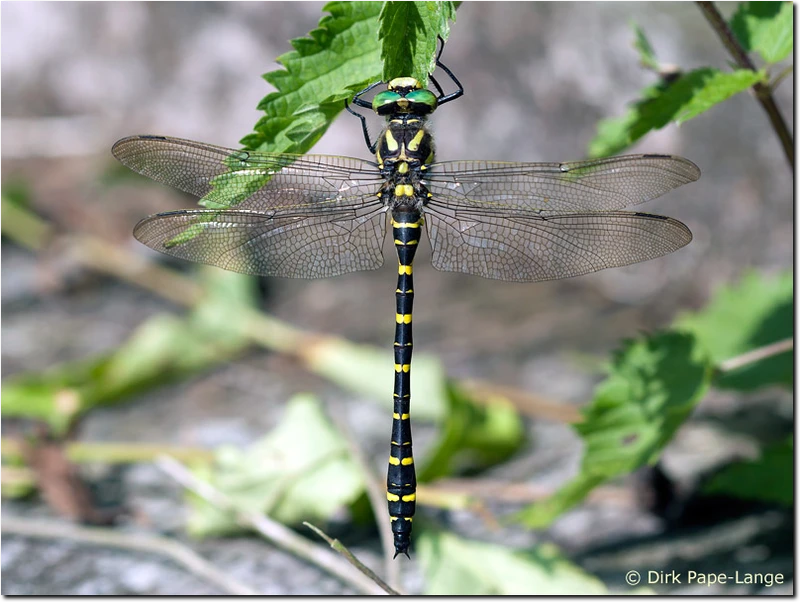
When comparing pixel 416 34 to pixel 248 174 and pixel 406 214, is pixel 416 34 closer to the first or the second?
pixel 248 174

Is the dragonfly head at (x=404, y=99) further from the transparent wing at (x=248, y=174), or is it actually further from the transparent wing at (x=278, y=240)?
the transparent wing at (x=278, y=240)

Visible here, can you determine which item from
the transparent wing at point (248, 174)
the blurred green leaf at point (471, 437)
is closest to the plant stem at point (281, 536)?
the blurred green leaf at point (471, 437)

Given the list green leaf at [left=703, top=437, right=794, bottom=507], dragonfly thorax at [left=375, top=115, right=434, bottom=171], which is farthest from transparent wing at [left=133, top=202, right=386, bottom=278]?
green leaf at [left=703, top=437, right=794, bottom=507]

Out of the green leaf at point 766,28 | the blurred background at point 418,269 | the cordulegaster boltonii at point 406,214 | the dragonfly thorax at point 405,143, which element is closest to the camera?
the green leaf at point 766,28

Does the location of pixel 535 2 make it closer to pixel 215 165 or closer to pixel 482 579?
pixel 215 165

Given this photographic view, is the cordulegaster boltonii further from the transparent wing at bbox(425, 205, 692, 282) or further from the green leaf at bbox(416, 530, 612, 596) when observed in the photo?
the green leaf at bbox(416, 530, 612, 596)

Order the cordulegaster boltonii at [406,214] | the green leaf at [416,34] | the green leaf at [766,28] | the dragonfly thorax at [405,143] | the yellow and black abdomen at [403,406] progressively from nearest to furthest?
the green leaf at [416,34]
the green leaf at [766,28]
the yellow and black abdomen at [403,406]
the cordulegaster boltonii at [406,214]
the dragonfly thorax at [405,143]

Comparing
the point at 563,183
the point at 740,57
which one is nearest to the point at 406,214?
the point at 563,183

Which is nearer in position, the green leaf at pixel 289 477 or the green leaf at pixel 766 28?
the green leaf at pixel 766 28

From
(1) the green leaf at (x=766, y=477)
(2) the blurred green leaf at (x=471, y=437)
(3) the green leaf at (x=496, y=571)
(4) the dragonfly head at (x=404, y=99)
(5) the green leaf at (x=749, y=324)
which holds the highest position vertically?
(4) the dragonfly head at (x=404, y=99)
